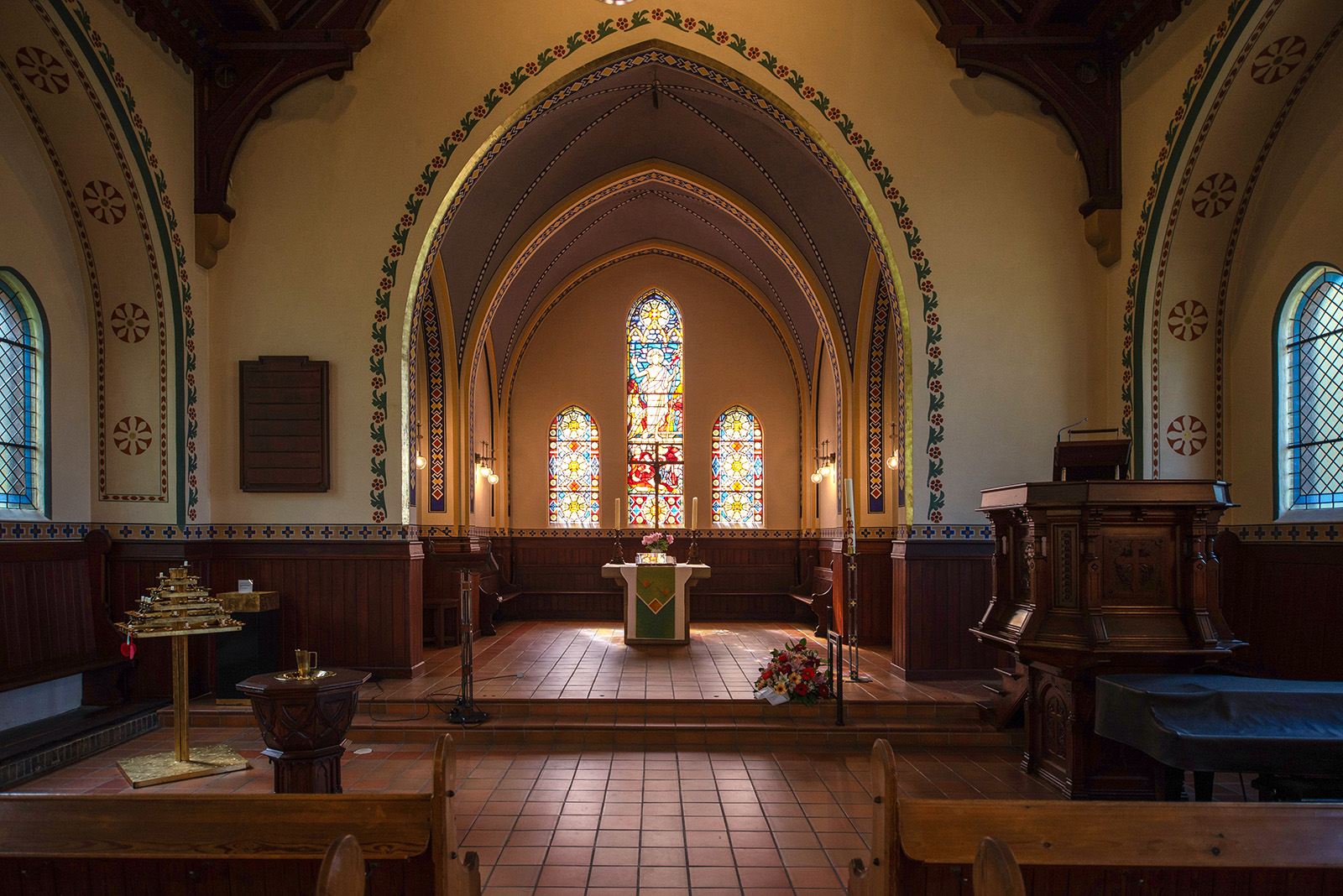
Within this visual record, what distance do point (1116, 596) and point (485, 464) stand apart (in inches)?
384

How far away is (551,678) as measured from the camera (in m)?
8.14

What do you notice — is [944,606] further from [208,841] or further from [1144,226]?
[208,841]

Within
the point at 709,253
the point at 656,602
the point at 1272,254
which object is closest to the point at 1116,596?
the point at 1272,254

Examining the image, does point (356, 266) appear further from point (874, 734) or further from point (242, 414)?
point (874, 734)

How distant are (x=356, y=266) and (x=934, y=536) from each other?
560 centimetres

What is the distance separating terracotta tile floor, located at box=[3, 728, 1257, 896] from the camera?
4.25 m

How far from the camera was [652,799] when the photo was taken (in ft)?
17.8

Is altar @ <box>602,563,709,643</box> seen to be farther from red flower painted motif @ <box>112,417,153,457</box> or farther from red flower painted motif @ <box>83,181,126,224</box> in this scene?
red flower painted motif @ <box>83,181,126,224</box>

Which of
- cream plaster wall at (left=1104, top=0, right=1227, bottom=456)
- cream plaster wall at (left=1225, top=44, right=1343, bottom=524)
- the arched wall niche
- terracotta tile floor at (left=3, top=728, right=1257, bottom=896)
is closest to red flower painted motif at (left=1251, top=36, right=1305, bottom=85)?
cream plaster wall at (left=1225, top=44, right=1343, bottom=524)

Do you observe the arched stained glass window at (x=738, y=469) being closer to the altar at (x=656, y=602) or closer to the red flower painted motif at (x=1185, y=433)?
the altar at (x=656, y=602)

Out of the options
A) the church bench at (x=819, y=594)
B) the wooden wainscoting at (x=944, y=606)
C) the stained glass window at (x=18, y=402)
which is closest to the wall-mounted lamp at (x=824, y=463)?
the church bench at (x=819, y=594)

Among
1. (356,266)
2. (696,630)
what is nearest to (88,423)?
(356,266)

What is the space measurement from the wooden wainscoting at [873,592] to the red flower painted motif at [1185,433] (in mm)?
3771

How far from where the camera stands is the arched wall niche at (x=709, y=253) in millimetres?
8016
